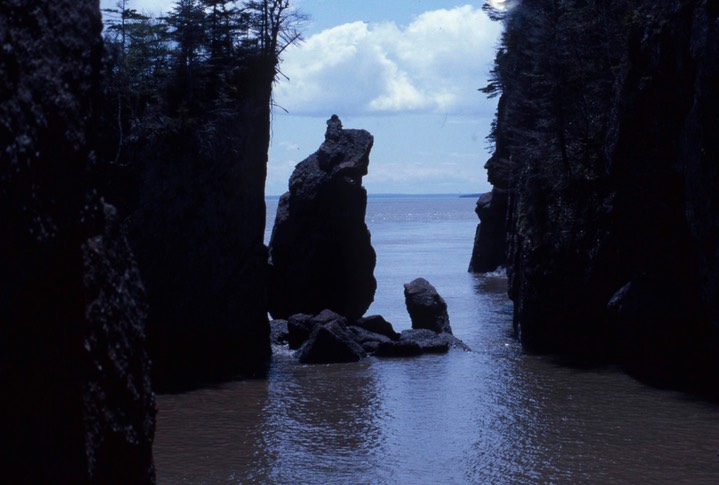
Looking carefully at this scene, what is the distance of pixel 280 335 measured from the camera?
35562mm

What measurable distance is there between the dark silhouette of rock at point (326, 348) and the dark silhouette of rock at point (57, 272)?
1025 inches

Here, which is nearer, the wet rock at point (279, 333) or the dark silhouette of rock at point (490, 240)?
the wet rock at point (279, 333)

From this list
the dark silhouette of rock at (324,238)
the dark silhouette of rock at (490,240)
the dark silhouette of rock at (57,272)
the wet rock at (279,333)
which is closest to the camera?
the dark silhouette of rock at (57,272)

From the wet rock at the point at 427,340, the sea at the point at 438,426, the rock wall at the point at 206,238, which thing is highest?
the rock wall at the point at 206,238

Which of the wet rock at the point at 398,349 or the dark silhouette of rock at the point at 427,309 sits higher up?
the dark silhouette of rock at the point at 427,309

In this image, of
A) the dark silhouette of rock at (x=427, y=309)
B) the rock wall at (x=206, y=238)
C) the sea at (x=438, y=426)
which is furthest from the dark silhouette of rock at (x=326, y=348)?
the dark silhouette of rock at (x=427, y=309)

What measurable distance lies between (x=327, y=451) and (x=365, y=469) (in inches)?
70.4

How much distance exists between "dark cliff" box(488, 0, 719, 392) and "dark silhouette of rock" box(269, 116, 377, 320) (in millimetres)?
8494

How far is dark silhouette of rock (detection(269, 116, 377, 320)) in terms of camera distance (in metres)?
39.8

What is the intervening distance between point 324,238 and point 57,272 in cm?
3576

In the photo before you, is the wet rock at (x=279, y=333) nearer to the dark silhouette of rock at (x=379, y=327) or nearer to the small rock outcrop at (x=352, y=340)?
the small rock outcrop at (x=352, y=340)

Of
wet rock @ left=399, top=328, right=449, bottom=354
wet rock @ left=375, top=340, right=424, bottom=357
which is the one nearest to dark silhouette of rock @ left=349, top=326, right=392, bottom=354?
wet rock @ left=375, top=340, right=424, bottom=357

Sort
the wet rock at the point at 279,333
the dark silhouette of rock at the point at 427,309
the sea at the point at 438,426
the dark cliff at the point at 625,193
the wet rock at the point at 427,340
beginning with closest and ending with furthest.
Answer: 1. the sea at the point at 438,426
2. the dark cliff at the point at 625,193
3. the wet rock at the point at 427,340
4. the wet rock at the point at 279,333
5. the dark silhouette of rock at the point at 427,309

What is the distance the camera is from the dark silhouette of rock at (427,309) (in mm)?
37062
